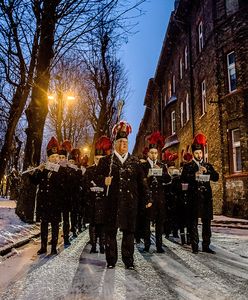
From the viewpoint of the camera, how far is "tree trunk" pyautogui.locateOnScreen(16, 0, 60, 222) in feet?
37.2

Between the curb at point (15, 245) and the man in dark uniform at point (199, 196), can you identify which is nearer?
the curb at point (15, 245)

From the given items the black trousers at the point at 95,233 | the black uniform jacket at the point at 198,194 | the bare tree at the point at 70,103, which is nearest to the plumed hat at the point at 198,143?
the black uniform jacket at the point at 198,194

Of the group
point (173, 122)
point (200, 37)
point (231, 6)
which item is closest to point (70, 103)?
point (173, 122)

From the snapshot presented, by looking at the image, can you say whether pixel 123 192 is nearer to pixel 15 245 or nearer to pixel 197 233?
pixel 197 233

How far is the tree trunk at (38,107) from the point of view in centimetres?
1133

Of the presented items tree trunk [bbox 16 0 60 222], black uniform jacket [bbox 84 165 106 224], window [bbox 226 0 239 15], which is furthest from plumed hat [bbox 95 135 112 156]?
window [bbox 226 0 239 15]

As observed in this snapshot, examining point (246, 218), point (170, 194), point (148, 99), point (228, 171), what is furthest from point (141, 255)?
point (148, 99)

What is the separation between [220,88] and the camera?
1739cm

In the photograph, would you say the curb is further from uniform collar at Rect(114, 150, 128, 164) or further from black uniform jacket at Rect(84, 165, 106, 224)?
uniform collar at Rect(114, 150, 128, 164)

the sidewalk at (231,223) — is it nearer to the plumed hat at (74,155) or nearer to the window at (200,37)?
the plumed hat at (74,155)

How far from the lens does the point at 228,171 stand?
16406 millimetres

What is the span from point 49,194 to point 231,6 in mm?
15249

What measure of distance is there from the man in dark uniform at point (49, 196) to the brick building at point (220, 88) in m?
7.76

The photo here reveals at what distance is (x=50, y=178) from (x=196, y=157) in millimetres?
3047
